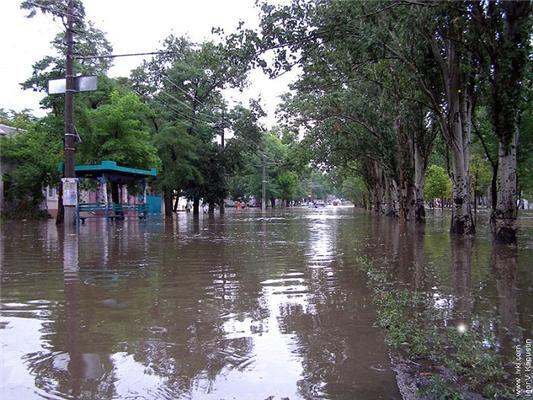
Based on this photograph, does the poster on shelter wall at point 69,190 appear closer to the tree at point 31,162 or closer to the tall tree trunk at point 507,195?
the tree at point 31,162

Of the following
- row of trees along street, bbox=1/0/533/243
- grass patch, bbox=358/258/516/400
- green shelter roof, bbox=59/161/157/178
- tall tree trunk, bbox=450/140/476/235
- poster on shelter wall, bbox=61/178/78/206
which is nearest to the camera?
grass patch, bbox=358/258/516/400

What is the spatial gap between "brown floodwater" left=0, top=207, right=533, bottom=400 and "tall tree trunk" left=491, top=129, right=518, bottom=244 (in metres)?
2.85

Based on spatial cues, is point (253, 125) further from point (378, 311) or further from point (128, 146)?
point (378, 311)

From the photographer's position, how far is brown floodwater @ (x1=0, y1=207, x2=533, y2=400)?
14.5 ft

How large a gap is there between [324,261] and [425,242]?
656cm

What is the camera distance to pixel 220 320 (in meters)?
6.45

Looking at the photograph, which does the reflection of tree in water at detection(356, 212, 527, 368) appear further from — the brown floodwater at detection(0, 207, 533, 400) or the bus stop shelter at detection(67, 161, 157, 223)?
the bus stop shelter at detection(67, 161, 157, 223)

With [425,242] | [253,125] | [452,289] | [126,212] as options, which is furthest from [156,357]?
[253,125]

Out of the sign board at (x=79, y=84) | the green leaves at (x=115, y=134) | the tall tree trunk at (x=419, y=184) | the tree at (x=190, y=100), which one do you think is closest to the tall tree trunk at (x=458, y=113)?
the tall tree trunk at (x=419, y=184)

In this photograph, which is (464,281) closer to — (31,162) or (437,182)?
(31,162)

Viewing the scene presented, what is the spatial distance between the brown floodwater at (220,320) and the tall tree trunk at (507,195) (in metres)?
2.85

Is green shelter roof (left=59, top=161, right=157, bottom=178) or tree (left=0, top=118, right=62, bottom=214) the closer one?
green shelter roof (left=59, top=161, right=157, bottom=178)

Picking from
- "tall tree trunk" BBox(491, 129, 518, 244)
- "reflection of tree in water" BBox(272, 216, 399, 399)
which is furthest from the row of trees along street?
"reflection of tree in water" BBox(272, 216, 399, 399)

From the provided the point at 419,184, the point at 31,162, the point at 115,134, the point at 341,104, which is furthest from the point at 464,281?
the point at 31,162
